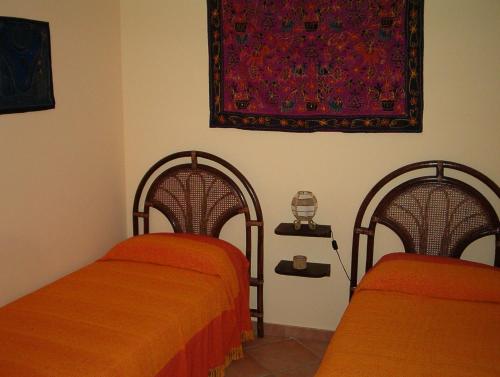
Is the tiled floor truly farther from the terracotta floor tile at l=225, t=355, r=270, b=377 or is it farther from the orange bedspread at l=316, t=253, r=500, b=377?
the orange bedspread at l=316, t=253, r=500, b=377

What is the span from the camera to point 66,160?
137 inches

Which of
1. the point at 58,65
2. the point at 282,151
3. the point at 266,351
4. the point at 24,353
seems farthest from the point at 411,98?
the point at 24,353

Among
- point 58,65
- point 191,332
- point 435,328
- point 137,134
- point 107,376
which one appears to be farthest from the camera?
point 137,134

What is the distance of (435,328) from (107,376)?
1455 millimetres

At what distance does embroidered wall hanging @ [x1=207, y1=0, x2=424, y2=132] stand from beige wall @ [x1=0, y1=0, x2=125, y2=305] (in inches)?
29.0

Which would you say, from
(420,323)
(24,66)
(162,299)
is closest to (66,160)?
(24,66)

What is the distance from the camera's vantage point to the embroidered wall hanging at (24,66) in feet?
9.62

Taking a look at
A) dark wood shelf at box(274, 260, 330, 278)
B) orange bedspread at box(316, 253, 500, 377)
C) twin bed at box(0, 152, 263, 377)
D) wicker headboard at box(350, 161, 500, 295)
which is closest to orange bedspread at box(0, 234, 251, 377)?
twin bed at box(0, 152, 263, 377)

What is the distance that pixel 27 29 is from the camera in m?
3.06

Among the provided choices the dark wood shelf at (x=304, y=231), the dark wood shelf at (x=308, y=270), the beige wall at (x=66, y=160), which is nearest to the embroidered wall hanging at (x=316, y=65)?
the dark wood shelf at (x=304, y=231)

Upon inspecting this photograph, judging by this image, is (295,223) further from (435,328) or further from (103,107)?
(103,107)

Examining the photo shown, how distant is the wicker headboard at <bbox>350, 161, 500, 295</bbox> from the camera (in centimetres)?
328

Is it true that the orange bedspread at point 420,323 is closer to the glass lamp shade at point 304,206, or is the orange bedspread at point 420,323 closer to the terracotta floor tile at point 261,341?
the glass lamp shade at point 304,206

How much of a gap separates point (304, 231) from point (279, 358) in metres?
0.82
